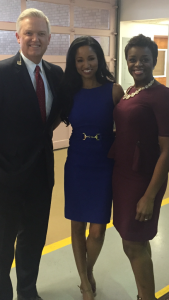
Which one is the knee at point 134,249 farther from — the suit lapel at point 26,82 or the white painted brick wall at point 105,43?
the white painted brick wall at point 105,43

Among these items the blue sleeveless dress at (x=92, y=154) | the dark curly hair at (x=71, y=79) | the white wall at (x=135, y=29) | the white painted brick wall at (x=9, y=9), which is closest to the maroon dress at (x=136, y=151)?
the blue sleeveless dress at (x=92, y=154)

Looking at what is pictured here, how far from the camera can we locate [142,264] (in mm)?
1654

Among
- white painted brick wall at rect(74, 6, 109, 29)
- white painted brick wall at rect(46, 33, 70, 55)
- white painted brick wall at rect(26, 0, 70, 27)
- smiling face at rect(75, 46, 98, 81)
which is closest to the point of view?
smiling face at rect(75, 46, 98, 81)

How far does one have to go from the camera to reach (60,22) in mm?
5188

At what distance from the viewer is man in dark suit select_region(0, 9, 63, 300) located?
64.4 inches

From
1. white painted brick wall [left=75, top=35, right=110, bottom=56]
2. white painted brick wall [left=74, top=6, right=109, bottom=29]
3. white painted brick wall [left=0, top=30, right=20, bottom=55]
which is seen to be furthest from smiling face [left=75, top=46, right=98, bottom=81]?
white painted brick wall [left=75, top=35, right=110, bottom=56]

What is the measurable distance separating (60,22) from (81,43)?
12.5 feet

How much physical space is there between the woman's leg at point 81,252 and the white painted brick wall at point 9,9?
12.4 feet

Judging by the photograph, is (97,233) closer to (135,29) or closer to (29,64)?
(29,64)

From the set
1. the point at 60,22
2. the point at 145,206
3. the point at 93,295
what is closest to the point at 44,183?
the point at 145,206

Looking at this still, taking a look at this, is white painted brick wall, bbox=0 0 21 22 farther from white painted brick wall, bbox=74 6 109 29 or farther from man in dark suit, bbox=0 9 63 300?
man in dark suit, bbox=0 9 63 300

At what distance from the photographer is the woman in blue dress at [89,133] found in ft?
5.82

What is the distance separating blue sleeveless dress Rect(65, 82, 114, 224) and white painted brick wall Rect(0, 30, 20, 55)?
3259mm

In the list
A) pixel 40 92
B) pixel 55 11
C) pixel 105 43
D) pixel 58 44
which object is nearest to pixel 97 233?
pixel 40 92
